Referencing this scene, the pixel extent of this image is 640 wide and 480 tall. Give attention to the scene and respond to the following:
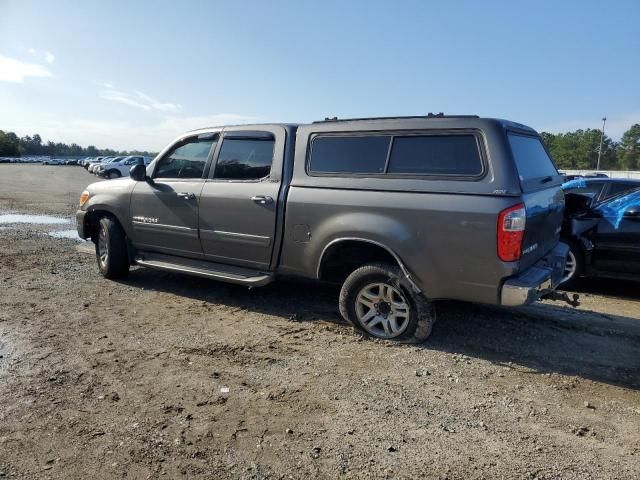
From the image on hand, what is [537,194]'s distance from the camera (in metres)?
4.10

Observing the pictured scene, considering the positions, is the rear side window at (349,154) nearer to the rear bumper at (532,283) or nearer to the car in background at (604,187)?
the rear bumper at (532,283)

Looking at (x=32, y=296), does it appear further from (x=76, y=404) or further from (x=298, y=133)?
(x=298, y=133)

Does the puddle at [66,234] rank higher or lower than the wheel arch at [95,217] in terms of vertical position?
lower

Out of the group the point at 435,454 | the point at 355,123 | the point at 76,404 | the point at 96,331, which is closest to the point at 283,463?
the point at 435,454

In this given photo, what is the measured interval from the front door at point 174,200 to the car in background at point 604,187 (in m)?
5.09

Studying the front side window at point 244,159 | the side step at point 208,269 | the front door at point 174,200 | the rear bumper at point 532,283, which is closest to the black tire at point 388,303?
the rear bumper at point 532,283

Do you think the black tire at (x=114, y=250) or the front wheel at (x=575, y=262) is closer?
the black tire at (x=114, y=250)

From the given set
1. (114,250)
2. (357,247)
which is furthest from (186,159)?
(357,247)

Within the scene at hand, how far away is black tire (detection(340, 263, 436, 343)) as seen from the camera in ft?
14.1

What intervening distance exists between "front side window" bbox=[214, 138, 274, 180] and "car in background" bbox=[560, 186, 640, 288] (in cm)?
376

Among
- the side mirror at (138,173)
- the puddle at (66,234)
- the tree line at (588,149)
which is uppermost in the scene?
the tree line at (588,149)

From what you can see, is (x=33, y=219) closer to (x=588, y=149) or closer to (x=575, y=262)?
(x=575, y=262)

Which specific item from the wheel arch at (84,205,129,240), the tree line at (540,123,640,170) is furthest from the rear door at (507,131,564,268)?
the tree line at (540,123,640,170)

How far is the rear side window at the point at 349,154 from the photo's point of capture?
14.7 ft
